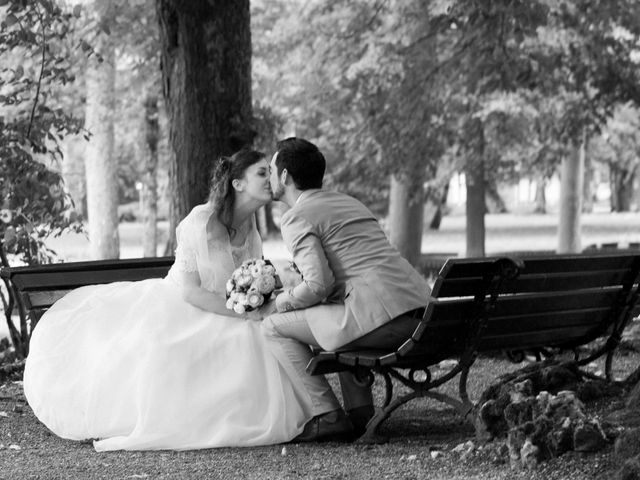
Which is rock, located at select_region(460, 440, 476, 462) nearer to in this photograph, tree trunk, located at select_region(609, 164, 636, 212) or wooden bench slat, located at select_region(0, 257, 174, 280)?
wooden bench slat, located at select_region(0, 257, 174, 280)

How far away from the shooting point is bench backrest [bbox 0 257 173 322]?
286 inches

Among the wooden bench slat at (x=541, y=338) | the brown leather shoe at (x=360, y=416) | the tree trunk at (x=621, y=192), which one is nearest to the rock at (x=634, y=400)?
the wooden bench slat at (x=541, y=338)

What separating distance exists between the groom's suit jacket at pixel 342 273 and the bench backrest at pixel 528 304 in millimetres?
228

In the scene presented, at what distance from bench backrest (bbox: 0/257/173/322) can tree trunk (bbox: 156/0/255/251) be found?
6.06 ft

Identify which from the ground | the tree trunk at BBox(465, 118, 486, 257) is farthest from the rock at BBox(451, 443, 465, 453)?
the tree trunk at BBox(465, 118, 486, 257)

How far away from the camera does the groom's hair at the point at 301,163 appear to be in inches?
239

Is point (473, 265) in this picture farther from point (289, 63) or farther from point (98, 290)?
point (289, 63)

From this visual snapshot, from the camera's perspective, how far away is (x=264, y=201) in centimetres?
688

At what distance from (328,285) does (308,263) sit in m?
0.15

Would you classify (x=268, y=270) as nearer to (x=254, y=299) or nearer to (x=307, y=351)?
(x=254, y=299)

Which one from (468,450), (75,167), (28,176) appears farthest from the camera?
(75,167)

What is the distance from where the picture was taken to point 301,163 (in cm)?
606

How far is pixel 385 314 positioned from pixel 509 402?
0.79 metres

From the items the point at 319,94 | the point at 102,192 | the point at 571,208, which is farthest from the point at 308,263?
the point at 102,192
